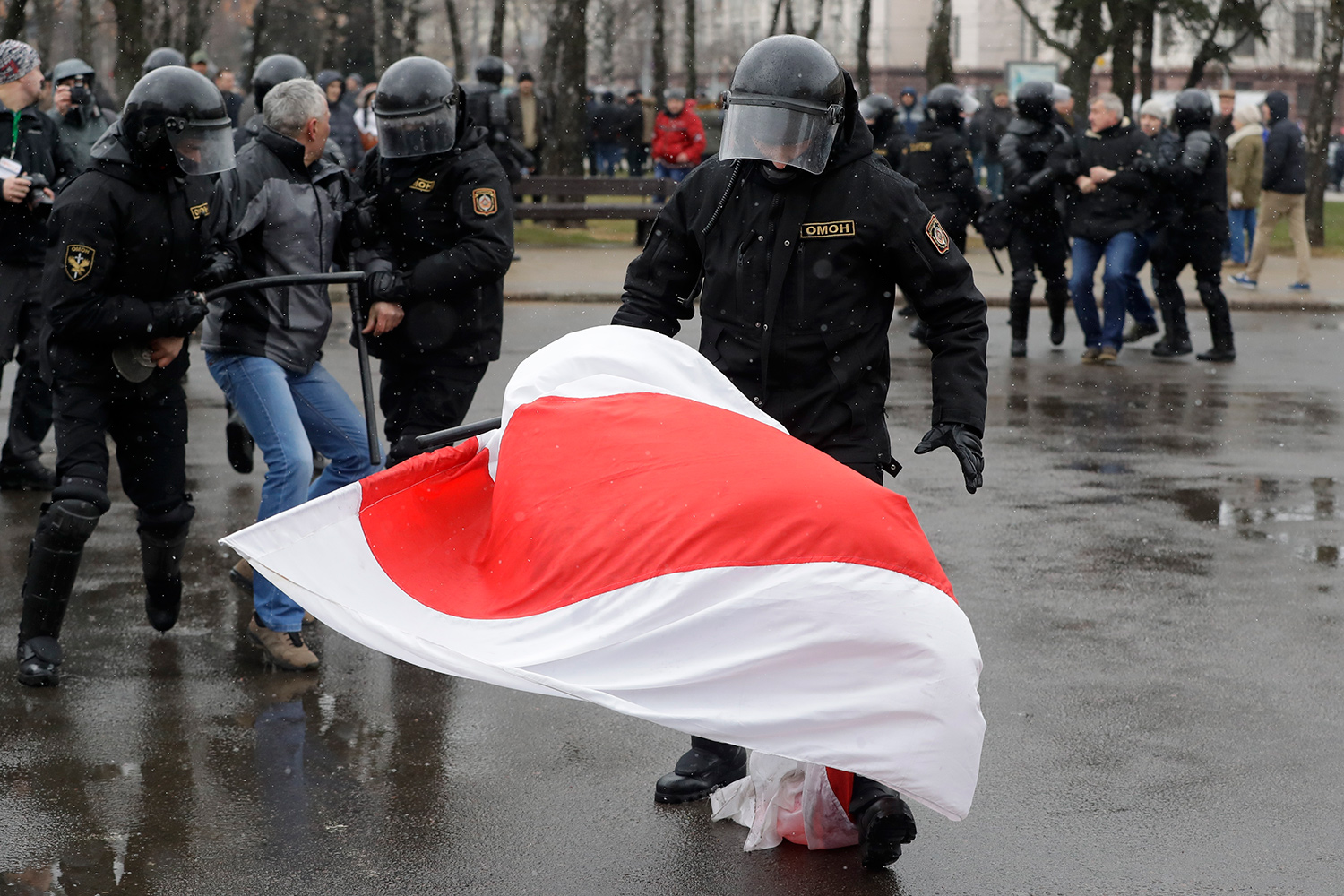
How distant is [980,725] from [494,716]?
2.08m

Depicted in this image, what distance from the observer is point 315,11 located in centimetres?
5409

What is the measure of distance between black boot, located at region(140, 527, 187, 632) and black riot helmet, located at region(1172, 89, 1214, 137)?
9.99 metres

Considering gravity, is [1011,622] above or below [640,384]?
below

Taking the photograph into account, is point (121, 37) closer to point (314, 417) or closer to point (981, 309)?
point (314, 417)

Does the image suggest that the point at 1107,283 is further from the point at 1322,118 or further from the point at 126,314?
the point at 1322,118

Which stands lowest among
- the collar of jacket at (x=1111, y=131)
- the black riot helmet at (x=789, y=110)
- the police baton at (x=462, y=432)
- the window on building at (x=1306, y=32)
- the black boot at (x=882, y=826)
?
the black boot at (x=882, y=826)

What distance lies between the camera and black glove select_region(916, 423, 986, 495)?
4281 mm

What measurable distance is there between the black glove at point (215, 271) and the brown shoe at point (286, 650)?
46.4 inches

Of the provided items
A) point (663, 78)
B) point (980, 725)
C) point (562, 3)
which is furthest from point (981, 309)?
point (663, 78)

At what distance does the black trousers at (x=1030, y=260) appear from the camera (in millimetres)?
13547

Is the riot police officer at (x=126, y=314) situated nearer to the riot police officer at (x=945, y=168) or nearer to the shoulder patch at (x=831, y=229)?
the shoulder patch at (x=831, y=229)

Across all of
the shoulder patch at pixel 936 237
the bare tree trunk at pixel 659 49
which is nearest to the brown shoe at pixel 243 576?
the shoulder patch at pixel 936 237

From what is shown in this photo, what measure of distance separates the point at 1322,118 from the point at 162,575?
882 inches

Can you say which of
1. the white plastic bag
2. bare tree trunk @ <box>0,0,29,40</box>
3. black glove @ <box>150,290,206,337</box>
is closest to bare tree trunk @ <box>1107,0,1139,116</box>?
bare tree trunk @ <box>0,0,29,40</box>
